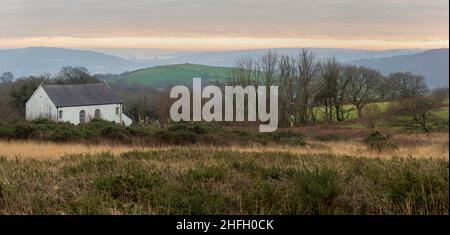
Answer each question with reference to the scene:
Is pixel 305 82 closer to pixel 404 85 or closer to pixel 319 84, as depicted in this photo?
pixel 319 84

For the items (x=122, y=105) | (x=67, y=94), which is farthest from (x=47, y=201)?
(x=122, y=105)

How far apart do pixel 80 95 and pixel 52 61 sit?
9669 mm

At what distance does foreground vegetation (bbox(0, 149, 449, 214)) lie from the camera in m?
5.99

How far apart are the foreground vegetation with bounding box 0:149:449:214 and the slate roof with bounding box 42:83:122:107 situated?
6127 cm

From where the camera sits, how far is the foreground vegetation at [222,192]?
599 cm

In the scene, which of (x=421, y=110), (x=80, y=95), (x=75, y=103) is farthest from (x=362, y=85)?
(x=75, y=103)

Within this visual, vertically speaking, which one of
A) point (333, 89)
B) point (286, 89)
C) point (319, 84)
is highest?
point (319, 84)

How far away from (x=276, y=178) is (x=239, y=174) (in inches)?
26.0

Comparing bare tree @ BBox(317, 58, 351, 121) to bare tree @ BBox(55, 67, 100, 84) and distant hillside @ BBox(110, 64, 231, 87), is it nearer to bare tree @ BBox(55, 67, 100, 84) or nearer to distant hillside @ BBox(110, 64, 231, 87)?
distant hillside @ BBox(110, 64, 231, 87)

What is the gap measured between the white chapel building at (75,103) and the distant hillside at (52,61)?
163 inches

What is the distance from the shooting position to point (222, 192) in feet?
23.2

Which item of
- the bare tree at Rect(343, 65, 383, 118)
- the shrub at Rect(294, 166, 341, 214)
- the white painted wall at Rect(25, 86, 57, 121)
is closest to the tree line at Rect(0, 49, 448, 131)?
the bare tree at Rect(343, 65, 383, 118)
